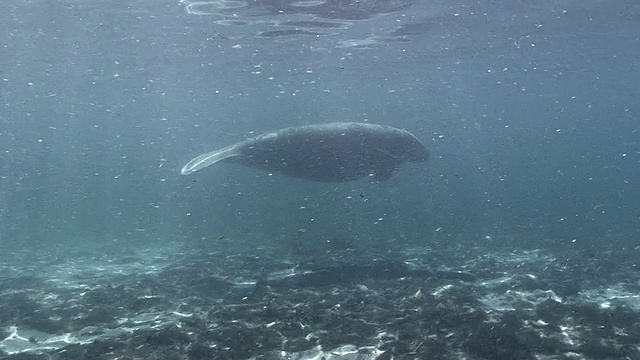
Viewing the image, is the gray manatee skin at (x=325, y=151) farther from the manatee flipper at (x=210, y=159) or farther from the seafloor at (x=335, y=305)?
the seafloor at (x=335, y=305)

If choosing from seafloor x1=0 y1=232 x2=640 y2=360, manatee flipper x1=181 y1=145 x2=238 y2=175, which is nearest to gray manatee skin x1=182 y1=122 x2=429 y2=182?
manatee flipper x1=181 y1=145 x2=238 y2=175

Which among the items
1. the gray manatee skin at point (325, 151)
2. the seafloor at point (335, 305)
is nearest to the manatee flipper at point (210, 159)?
the gray manatee skin at point (325, 151)

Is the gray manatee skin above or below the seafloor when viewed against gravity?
above

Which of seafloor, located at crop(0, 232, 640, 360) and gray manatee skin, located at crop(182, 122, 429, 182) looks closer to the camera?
seafloor, located at crop(0, 232, 640, 360)

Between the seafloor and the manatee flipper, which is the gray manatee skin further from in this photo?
the seafloor

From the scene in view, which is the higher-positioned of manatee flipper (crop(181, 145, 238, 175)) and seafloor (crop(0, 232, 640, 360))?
manatee flipper (crop(181, 145, 238, 175))

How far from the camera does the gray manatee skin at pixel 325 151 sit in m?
14.4

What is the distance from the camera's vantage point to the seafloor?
30.4 ft

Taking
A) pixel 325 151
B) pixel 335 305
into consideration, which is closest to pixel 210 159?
pixel 325 151

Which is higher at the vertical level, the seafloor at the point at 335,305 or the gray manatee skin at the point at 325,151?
the gray manatee skin at the point at 325,151

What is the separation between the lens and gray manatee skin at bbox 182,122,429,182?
47.3 feet

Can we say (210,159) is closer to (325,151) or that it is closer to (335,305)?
(325,151)

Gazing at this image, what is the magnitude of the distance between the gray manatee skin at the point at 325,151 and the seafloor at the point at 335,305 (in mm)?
3223

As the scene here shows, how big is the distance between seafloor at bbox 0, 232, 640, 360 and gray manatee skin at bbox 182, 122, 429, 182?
322 cm
